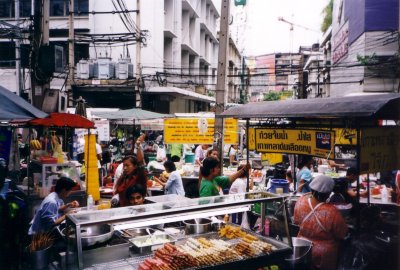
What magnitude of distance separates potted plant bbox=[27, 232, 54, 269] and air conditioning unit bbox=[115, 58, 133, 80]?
60.5ft

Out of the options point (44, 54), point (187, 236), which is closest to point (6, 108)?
point (187, 236)

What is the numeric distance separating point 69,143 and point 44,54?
14.7ft

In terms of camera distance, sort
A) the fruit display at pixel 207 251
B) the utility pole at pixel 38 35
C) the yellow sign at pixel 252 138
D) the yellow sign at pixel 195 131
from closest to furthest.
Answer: the fruit display at pixel 207 251 < the yellow sign at pixel 252 138 < the utility pole at pixel 38 35 < the yellow sign at pixel 195 131

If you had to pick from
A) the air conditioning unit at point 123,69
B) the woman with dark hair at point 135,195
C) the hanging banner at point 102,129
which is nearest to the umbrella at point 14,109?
the woman with dark hair at point 135,195

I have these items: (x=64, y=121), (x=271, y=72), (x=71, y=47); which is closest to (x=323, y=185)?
(x=64, y=121)

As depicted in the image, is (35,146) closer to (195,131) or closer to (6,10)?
(195,131)

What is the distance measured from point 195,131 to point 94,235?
7.48 m

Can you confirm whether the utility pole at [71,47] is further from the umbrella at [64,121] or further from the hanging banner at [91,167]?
the umbrella at [64,121]

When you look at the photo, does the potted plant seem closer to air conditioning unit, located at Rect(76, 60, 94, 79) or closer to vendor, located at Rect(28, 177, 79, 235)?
vendor, located at Rect(28, 177, 79, 235)

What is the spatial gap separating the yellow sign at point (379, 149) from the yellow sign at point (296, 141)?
1.50ft

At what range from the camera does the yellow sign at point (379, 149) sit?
4598mm

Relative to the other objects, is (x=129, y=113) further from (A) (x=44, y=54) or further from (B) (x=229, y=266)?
(B) (x=229, y=266)

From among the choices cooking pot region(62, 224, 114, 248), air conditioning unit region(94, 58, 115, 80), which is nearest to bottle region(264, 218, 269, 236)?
cooking pot region(62, 224, 114, 248)

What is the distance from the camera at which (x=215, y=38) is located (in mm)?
46812
